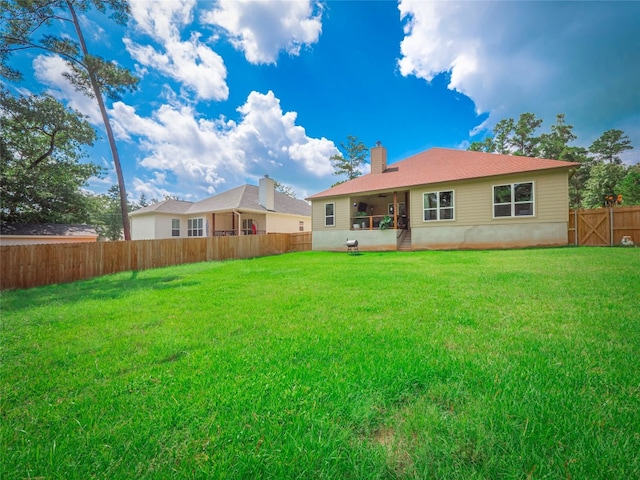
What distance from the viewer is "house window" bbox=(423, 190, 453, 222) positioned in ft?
44.7

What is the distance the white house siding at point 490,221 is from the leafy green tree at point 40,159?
23839mm

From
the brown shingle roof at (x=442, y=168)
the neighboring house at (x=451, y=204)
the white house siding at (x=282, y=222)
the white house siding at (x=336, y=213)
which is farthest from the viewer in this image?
the white house siding at (x=282, y=222)

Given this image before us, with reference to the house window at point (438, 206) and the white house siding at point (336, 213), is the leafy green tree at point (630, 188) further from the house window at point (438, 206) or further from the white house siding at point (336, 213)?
the white house siding at point (336, 213)

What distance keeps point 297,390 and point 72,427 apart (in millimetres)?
1534

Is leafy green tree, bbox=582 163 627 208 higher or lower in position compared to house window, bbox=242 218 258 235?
higher

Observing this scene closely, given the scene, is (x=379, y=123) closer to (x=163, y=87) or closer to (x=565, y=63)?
(x=565, y=63)

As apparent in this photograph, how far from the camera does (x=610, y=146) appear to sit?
28609mm

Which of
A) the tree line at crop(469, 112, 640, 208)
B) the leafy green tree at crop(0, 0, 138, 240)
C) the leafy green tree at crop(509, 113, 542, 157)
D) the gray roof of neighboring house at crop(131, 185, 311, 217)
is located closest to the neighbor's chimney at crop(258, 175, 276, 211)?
the gray roof of neighboring house at crop(131, 185, 311, 217)

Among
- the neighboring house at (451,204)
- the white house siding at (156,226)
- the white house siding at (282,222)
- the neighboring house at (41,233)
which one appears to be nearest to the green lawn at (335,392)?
the neighboring house at (451,204)

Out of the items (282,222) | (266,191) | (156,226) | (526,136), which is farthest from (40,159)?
(526,136)

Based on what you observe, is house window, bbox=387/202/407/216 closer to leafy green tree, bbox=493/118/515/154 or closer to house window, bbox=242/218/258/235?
house window, bbox=242/218/258/235

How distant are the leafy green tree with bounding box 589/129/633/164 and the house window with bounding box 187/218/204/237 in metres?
44.7

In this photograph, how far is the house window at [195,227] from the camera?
2244cm

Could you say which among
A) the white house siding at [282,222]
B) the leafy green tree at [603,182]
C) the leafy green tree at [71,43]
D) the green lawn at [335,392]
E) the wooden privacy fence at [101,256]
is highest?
the leafy green tree at [71,43]
